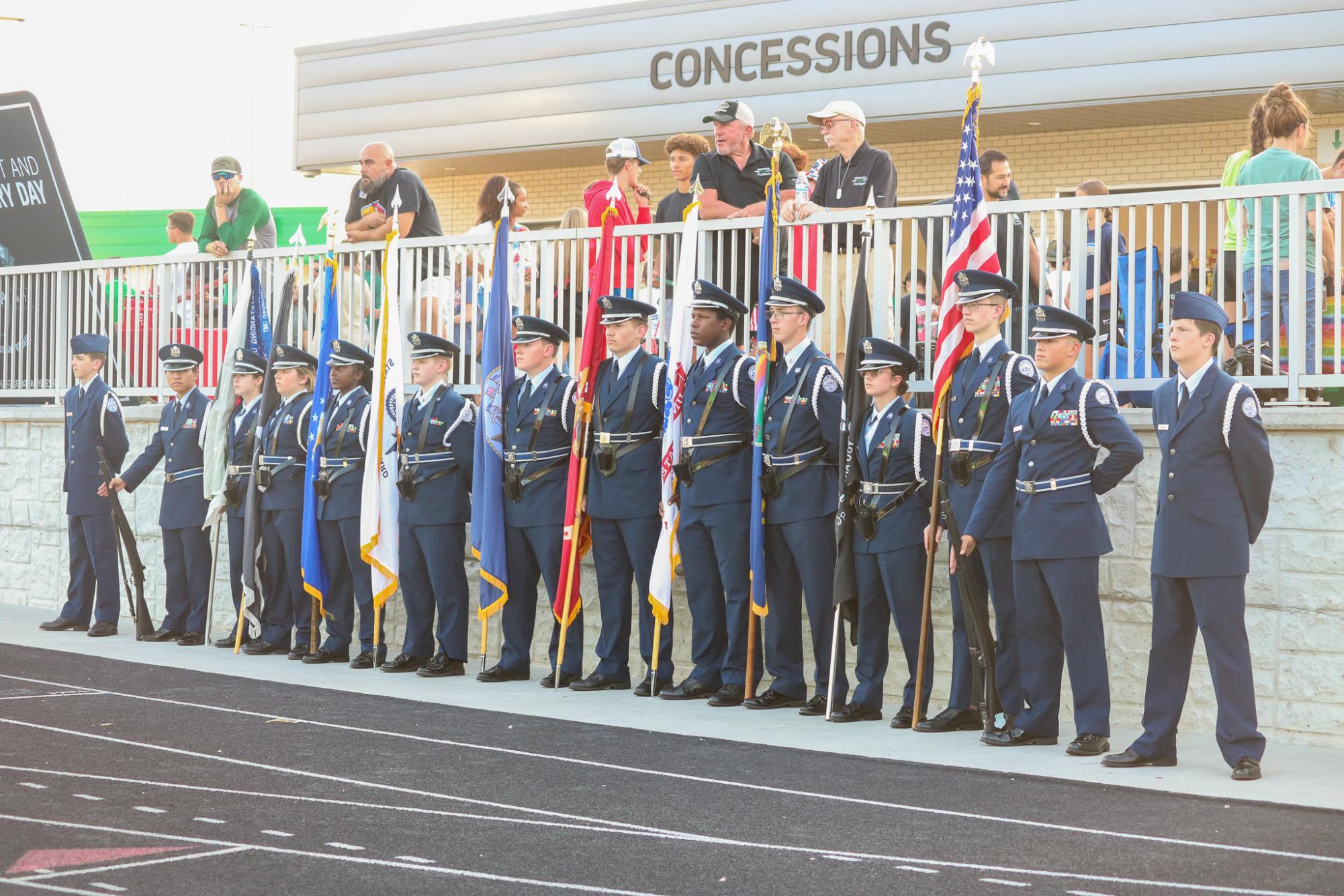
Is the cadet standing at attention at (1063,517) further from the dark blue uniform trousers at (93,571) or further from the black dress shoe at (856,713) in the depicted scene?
the dark blue uniform trousers at (93,571)

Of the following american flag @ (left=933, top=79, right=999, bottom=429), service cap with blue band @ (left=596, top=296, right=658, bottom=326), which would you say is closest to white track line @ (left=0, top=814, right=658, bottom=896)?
american flag @ (left=933, top=79, right=999, bottom=429)

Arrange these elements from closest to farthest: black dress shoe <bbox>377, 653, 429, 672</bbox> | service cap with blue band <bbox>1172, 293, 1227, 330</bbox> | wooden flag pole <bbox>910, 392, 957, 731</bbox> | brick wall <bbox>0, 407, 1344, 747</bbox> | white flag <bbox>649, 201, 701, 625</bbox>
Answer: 1. service cap with blue band <bbox>1172, 293, 1227, 330</bbox>
2. brick wall <bbox>0, 407, 1344, 747</bbox>
3. wooden flag pole <bbox>910, 392, 957, 731</bbox>
4. white flag <bbox>649, 201, 701, 625</bbox>
5. black dress shoe <bbox>377, 653, 429, 672</bbox>

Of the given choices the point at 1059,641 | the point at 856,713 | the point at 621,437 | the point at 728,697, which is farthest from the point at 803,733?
the point at 621,437

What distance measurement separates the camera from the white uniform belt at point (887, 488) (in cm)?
812

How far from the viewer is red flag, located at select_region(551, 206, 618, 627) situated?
30.6 feet

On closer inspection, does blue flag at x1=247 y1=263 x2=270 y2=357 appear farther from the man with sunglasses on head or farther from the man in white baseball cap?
the man in white baseball cap

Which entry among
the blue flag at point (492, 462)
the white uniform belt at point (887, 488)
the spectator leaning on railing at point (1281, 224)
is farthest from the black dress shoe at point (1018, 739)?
the blue flag at point (492, 462)

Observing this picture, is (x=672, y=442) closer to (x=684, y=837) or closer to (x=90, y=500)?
(x=684, y=837)

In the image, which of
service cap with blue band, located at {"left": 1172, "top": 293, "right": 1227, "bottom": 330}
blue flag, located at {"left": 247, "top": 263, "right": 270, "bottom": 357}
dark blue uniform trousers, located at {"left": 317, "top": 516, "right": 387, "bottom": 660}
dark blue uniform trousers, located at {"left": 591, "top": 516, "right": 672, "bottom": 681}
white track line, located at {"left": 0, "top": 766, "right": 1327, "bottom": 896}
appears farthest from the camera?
blue flag, located at {"left": 247, "top": 263, "right": 270, "bottom": 357}

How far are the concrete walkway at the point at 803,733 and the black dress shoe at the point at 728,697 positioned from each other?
0.24 ft

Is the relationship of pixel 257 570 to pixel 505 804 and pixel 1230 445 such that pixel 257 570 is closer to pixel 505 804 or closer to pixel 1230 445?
pixel 505 804

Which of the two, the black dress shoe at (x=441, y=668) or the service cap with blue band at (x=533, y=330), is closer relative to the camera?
the service cap with blue band at (x=533, y=330)

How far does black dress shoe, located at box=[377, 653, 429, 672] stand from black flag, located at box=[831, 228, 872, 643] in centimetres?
292

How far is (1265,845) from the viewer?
5480mm
